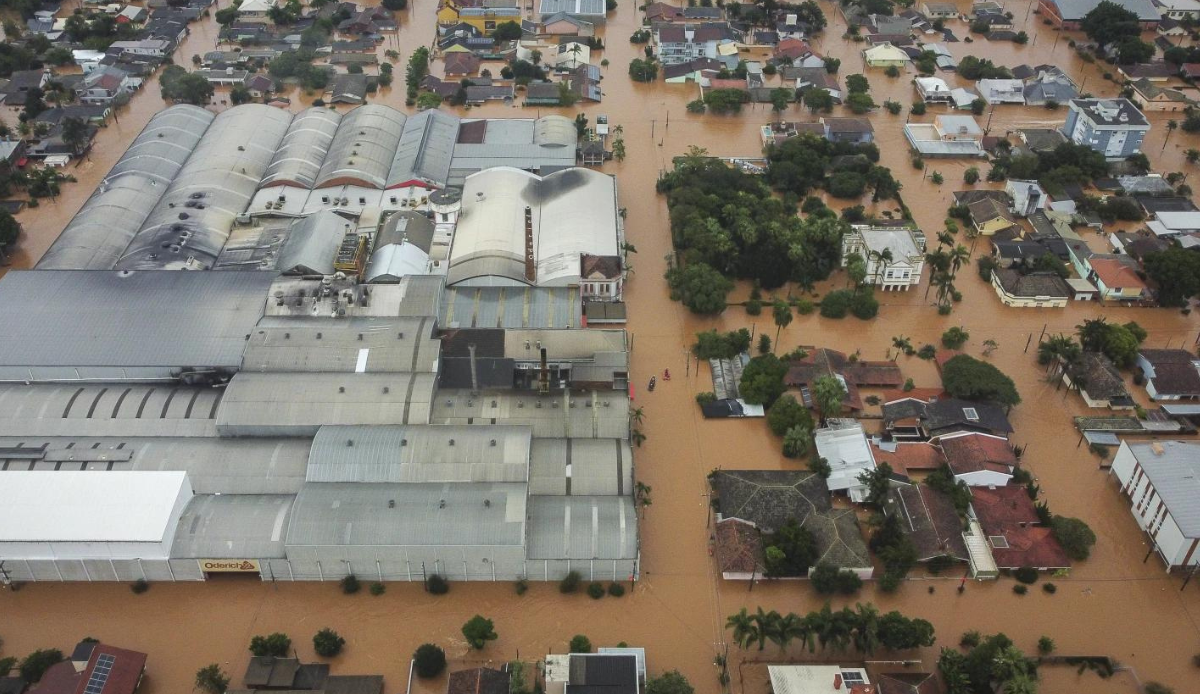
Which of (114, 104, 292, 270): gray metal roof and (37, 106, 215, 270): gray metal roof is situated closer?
(114, 104, 292, 270): gray metal roof

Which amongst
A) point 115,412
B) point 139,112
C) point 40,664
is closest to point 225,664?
point 40,664

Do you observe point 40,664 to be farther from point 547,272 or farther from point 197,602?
point 547,272

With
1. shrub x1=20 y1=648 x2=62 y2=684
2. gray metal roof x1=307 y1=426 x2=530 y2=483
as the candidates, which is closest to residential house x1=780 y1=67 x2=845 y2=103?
gray metal roof x1=307 y1=426 x2=530 y2=483

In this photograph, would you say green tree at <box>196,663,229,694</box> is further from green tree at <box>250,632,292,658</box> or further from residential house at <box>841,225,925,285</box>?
residential house at <box>841,225,925,285</box>

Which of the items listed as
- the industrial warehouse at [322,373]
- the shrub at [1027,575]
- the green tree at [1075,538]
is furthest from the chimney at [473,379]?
the green tree at [1075,538]

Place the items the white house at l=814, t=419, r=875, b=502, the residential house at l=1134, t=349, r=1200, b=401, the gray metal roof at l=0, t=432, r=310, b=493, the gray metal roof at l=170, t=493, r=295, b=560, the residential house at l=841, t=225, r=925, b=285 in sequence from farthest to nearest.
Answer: the residential house at l=841, t=225, r=925, b=285
the residential house at l=1134, t=349, r=1200, b=401
the white house at l=814, t=419, r=875, b=502
the gray metal roof at l=0, t=432, r=310, b=493
the gray metal roof at l=170, t=493, r=295, b=560

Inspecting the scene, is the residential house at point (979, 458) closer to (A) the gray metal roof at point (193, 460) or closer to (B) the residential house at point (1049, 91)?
(A) the gray metal roof at point (193, 460)
